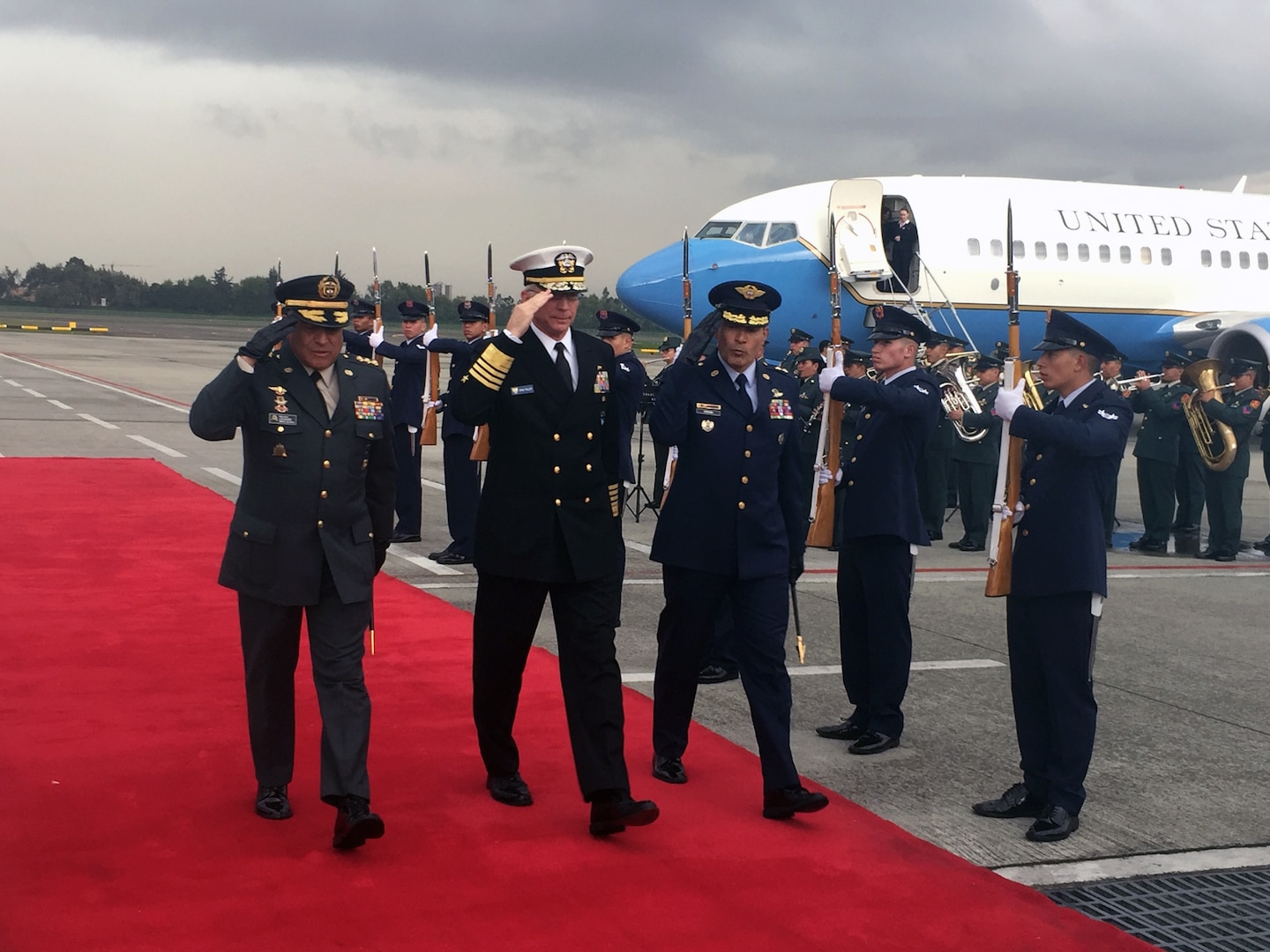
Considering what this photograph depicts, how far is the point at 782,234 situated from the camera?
2014 centimetres

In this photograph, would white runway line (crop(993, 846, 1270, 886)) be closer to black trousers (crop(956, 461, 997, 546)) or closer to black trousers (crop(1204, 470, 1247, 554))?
black trousers (crop(956, 461, 997, 546))

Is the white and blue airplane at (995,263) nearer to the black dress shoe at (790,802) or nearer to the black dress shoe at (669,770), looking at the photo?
the black dress shoe at (669,770)

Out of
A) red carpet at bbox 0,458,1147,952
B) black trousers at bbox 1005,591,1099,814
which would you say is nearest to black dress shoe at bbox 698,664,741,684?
red carpet at bbox 0,458,1147,952

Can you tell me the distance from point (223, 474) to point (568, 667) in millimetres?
11223

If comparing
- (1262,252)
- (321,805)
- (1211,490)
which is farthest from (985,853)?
(1262,252)

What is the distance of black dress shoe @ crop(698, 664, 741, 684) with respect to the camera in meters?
7.13

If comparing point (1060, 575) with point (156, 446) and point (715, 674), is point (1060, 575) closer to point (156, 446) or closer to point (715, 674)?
point (715, 674)

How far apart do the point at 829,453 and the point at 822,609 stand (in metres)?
2.61

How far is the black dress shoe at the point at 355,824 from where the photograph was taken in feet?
14.4

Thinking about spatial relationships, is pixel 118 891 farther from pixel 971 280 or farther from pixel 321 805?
pixel 971 280

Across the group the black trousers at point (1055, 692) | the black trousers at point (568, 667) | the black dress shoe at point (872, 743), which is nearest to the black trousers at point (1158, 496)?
the black dress shoe at point (872, 743)

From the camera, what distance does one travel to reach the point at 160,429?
800 inches

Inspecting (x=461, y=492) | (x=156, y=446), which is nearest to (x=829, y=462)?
(x=461, y=492)

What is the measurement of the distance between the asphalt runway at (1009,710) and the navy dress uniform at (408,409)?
0.91ft
